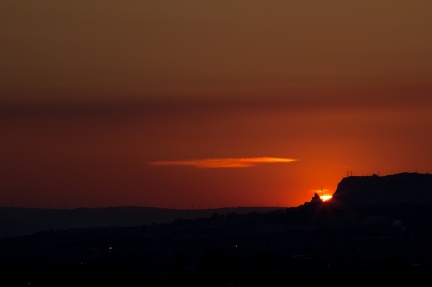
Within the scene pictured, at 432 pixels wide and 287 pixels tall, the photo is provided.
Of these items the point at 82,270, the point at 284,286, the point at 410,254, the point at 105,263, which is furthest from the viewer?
the point at 410,254

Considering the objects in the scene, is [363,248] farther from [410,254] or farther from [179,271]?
[179,271]

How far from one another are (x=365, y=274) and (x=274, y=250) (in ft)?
215

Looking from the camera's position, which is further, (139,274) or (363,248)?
(363,248)

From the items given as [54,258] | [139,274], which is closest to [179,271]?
[139,274]

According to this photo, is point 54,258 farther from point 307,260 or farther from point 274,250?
point 307,260

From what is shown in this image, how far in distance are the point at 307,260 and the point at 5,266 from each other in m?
28.1

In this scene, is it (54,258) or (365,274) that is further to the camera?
(54,258)

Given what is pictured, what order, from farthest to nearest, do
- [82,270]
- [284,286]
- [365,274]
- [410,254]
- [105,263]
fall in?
1. [410,254]
2. [105,263]
3. [82,270]
4. [365,274]
5. [284,286]

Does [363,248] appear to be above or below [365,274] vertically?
above

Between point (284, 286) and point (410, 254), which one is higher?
point (410, 254)

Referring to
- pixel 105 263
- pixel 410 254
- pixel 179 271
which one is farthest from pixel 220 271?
pixel 410 254

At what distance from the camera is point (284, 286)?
122m

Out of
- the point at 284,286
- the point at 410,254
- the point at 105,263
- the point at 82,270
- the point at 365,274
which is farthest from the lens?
the point at 410,254

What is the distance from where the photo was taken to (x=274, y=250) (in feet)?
641
